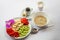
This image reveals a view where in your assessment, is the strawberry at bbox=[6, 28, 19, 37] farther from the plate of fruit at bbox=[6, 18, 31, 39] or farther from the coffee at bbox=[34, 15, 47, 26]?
the coffee at bbox=[34, 15, 47, 26]

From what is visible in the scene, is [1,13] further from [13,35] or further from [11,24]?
[13,35]

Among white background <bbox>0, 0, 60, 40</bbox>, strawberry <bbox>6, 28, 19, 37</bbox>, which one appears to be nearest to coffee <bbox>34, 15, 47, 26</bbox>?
white background <bbox>0, 0, 60, 40</bbox>

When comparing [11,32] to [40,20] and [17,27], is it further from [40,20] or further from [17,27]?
[40,20]

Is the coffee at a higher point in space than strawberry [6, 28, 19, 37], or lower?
higher

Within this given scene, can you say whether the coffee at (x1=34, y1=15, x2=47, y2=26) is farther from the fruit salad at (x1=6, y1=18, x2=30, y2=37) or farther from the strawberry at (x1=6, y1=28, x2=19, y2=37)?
the strawberry at (x1=6, y1=28, x2=19, y2=37)

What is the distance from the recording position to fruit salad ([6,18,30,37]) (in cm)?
123

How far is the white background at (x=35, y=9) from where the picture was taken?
1.27 meters

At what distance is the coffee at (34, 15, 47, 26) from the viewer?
1306 millimetres

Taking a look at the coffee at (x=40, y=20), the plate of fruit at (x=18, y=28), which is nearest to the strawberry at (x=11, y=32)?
the plate of fruit at (x=18, y=28)

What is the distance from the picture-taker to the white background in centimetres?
127

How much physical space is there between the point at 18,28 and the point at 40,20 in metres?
0.21

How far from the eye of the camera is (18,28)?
4.12 ft

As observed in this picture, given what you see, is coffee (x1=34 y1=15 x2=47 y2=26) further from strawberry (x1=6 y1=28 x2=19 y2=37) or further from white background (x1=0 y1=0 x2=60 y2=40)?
strawberry (x1=6 y1=28 x2=19 y2=37)

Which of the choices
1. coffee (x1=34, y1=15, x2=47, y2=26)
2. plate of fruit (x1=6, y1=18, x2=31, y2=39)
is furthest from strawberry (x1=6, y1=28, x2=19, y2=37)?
coffee (x1=34, y1=15, x2=47, y2=26)
